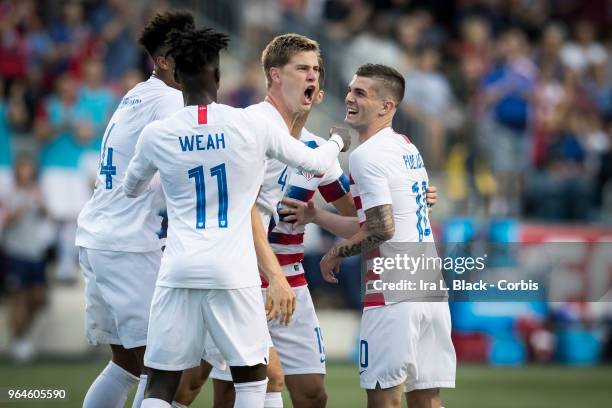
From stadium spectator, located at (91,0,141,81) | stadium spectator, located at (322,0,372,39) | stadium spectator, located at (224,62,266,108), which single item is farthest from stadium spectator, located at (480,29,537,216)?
stadium spectator, located at (91,0,141,81)

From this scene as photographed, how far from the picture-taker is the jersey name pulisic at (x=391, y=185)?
7891mm

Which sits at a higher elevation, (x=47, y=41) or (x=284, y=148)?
(x=47, y=41)

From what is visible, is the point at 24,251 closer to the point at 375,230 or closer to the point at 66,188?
the point at 66,188

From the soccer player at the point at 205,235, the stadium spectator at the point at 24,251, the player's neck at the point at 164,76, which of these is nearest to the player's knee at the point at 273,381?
the soccer player at the point at 205,235

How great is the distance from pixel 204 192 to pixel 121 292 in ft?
4.70

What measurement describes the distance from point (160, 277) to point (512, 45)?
520 inches

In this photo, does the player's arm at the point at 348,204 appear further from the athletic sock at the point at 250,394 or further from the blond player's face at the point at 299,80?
the athletic sock at the point at 250,394

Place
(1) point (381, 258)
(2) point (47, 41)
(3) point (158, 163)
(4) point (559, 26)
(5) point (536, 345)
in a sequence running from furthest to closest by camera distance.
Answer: (4) point (559, 26), (2) point (47, 41), (5) point (536, 345), (1) point (381, 258), (3) point (158, 163)

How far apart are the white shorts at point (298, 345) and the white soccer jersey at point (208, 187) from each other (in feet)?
4.04

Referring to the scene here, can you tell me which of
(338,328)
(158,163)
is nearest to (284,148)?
(158,163)

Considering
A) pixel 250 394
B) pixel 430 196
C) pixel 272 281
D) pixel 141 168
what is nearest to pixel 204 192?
pixel 141 168

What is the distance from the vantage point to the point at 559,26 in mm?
22828

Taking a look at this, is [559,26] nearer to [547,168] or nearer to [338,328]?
[547,168]

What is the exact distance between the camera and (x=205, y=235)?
7.16m
